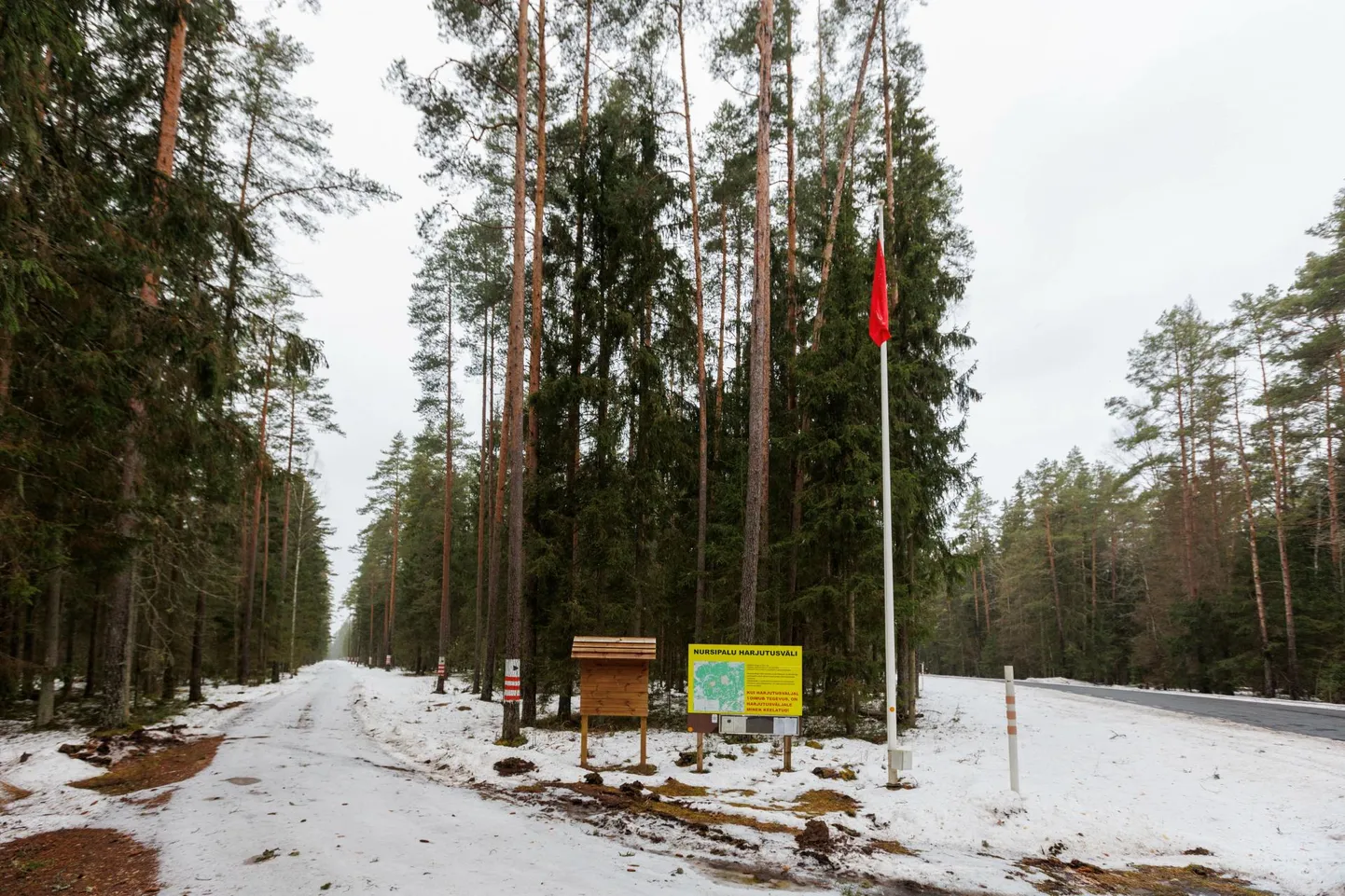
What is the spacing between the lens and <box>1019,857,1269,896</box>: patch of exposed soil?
208 inches

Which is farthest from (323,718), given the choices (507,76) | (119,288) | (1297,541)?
(1297,541)

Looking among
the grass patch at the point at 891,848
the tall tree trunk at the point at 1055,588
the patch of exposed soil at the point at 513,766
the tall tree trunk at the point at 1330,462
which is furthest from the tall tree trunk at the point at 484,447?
the tall tree trunk at the point at 1055,588

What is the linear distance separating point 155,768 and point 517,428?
7.37 metres

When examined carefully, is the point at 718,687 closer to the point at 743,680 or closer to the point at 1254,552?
the point at 743,680

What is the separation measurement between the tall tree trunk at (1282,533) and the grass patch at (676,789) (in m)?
26.5

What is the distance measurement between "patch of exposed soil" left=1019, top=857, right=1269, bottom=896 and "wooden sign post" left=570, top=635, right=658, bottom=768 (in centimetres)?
560

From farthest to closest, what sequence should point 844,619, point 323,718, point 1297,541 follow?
point 1297,541
point 323,718
point 844,619

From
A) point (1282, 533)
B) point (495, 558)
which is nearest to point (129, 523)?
point (495, 558)

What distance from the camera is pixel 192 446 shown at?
381 inches

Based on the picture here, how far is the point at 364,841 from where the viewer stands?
5660 mm

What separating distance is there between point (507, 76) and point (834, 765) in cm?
1473

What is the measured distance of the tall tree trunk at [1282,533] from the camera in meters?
24.3

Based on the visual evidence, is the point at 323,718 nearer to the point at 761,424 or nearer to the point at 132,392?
the point at 132,392

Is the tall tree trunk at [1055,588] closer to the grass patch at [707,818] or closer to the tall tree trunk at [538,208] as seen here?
the tall tree trunk at [538,208]
